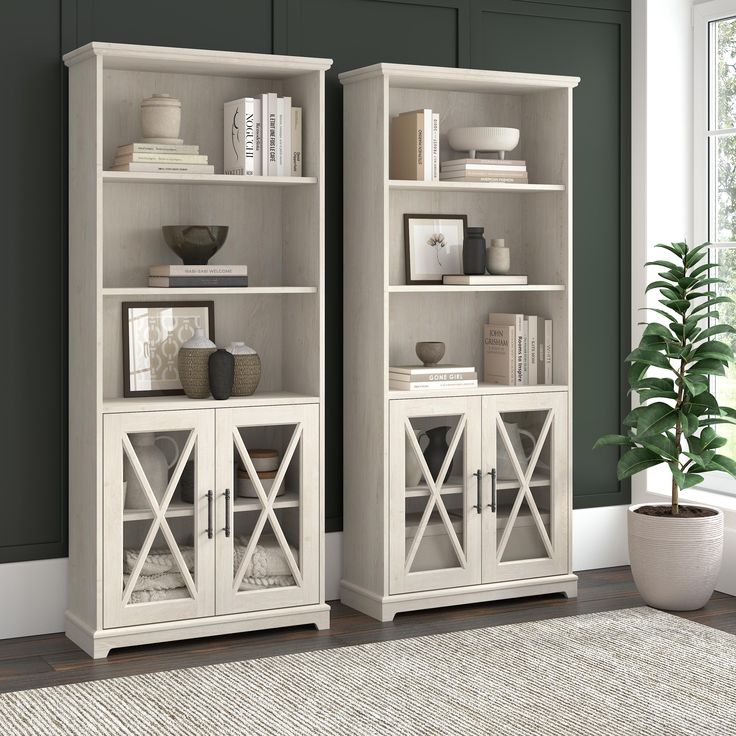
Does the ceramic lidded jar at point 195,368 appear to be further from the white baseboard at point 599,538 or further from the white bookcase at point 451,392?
the white baseboard at point 599,538

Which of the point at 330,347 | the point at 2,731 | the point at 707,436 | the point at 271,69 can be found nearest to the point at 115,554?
the point at 2,731

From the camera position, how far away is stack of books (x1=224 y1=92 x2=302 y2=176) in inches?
162

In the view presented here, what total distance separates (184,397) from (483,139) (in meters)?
1.54

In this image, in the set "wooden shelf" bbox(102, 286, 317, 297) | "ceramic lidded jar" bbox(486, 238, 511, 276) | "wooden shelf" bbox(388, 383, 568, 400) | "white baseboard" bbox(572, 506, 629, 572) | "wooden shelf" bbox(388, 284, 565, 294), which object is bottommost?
"white baseboard" bbox(572, 506, 629, 572)

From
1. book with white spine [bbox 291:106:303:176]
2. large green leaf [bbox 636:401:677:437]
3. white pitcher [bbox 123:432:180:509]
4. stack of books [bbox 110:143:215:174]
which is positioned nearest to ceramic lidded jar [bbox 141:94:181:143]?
stack of books [bbox 110:143:215:174]

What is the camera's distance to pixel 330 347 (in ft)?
15.1

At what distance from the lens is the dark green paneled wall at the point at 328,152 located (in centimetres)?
407

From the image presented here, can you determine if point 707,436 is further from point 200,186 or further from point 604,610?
point 200,186

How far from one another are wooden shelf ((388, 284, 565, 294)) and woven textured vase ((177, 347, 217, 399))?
735 mm

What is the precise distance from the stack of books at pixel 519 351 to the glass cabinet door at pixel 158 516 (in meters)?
1.28

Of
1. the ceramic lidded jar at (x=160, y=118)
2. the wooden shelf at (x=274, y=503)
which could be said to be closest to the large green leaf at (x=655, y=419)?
the wooden shelf at (x=274, y=503)

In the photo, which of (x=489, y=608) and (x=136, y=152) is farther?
(x=489, y=608)

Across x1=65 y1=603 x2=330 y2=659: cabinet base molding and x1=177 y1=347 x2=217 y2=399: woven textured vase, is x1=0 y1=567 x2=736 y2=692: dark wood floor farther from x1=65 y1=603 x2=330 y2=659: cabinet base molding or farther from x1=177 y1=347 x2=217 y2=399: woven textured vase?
x1=177 y1=347 x2=217 y2=399: woven textured vase

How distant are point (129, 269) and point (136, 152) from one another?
48 cm
